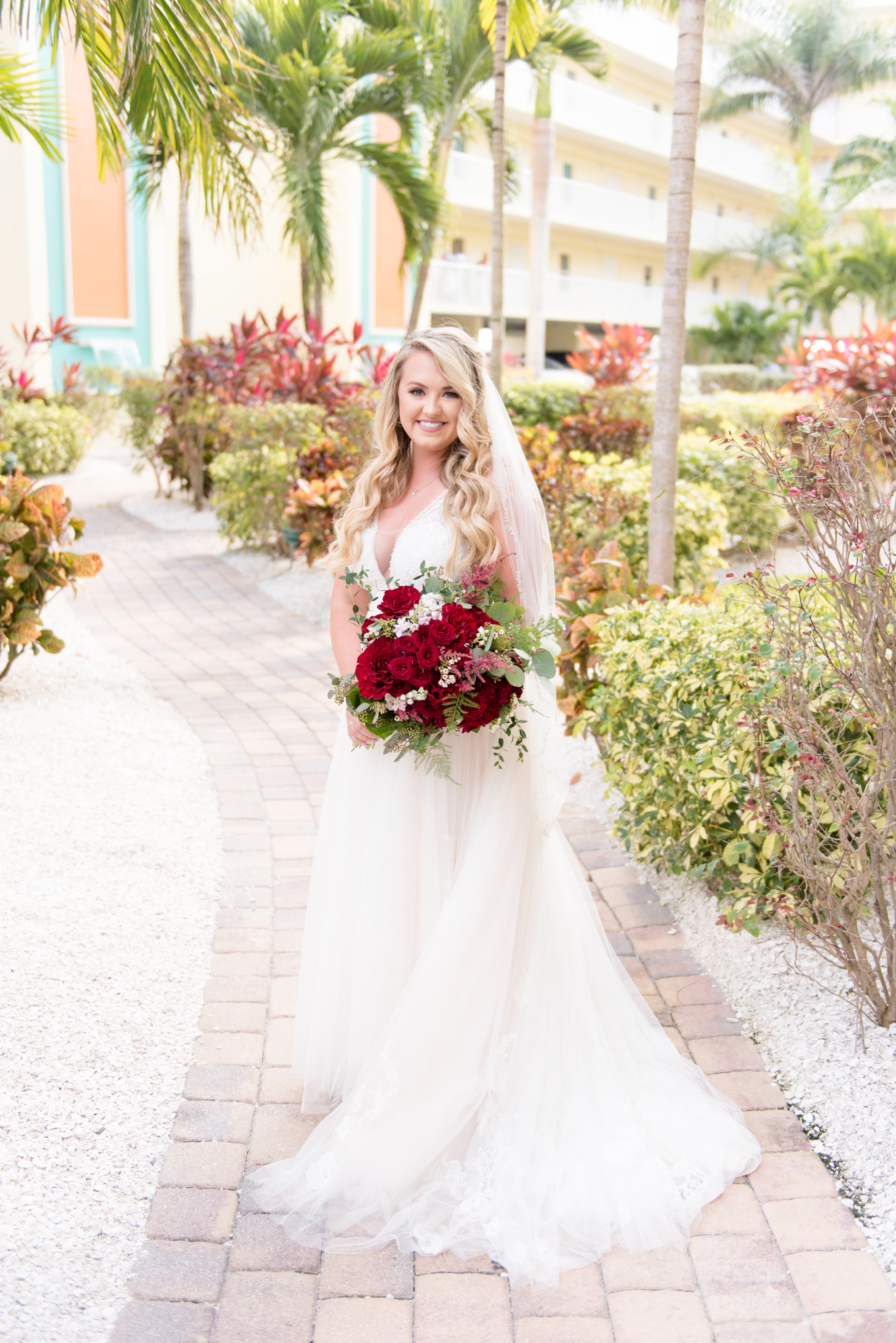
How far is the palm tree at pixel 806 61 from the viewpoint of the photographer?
27.7m

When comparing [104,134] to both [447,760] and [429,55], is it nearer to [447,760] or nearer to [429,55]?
[447,760]

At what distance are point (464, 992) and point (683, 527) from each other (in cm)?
479

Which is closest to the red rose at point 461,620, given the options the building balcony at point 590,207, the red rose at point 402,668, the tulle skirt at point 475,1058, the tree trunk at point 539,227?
the red rose at point 402,668

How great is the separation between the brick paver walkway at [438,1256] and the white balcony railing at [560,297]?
59.9ft

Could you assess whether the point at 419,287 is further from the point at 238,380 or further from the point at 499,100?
the point at 499,100

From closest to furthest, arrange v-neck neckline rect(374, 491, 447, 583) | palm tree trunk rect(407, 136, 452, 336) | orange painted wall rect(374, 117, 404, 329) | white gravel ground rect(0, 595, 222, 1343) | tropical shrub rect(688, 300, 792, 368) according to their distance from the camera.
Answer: white gravel ground rect(0, 595, 222, 1343), v-neck neckline rect(374, 491, 447, 583), palm tree trunk rect(407, 136, 452, 336), orange painted wall rect(374, 117, 404, 329), tropical shrub rect(688, 300, 792, 368)

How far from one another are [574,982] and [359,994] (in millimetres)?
515

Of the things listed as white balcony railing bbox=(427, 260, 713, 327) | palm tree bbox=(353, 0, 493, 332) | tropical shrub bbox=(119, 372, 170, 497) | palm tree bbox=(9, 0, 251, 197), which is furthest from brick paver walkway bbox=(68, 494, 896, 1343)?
white balcony railing bbox=(427, 260, 713, 327)

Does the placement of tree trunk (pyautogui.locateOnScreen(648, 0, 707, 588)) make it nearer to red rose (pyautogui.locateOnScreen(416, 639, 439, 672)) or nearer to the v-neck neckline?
the v-neck neckline

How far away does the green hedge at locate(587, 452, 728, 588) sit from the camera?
6.46 metres

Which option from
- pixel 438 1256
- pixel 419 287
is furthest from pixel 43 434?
pixel 438 1256

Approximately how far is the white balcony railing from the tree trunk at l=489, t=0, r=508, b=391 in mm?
12538

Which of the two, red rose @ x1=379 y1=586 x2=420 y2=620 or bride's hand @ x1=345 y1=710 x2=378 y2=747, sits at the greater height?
red rose @ x1=379 y1=586 x2=420 y2=620

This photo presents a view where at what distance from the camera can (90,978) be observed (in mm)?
3045
